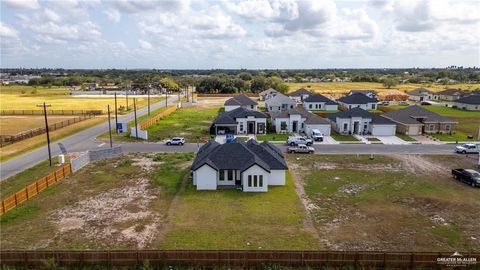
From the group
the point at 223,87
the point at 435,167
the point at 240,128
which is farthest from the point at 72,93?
the point at 435,167

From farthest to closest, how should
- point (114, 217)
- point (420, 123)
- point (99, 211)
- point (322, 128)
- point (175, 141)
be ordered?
point (420, 123), point (322, 128), point (175, 141), point (99, 211), point (114, 217)

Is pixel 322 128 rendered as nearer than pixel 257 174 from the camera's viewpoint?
No

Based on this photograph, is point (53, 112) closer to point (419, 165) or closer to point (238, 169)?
point (238, 169)

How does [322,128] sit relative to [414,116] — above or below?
below

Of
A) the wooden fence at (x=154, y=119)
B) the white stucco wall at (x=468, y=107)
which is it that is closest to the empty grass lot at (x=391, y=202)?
the wooden fence at (x=154, y=119)

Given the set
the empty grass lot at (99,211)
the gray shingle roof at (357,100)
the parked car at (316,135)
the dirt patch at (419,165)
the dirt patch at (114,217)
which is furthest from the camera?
the gray shingle roof at (357,100)

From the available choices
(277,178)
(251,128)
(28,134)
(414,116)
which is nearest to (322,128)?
(251,128)

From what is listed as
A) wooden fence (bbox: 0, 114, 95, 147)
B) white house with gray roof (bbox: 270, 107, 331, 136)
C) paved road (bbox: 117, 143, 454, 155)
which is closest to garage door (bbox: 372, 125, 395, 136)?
paved road (bbox: 117, 143, 454, 155)

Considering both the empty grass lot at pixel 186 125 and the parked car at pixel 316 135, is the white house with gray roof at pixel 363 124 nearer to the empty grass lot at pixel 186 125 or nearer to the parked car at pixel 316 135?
the parked car at pixel 316 135
